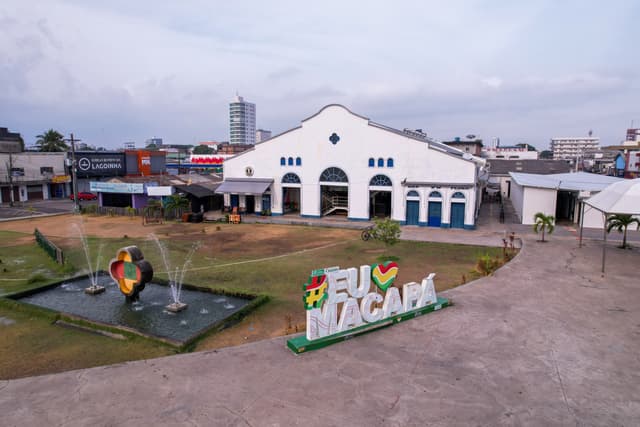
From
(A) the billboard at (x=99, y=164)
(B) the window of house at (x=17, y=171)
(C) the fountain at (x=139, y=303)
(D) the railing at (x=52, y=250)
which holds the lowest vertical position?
(C) the fountain at (x=139, y=303)

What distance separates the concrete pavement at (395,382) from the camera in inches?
331

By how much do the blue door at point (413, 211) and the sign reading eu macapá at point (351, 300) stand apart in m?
21.9

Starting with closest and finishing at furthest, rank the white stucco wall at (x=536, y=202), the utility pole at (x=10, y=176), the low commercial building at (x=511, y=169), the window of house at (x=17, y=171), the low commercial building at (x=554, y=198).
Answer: the low commercial building at (x=554, y=198)
the white stucco wall at (x=536, y=202)
the utility pole at (x=10, y=176)
the window of house at (x=17, y=171)
the low commercial building at (x=511, y=169)

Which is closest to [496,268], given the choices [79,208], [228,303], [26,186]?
[228,303]

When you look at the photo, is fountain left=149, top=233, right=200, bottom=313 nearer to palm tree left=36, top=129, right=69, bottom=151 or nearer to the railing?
the railing

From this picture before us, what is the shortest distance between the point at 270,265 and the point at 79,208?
3383cm

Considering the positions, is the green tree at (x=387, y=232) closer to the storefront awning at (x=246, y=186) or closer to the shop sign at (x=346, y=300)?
the shop sign at (x=346, y=300)

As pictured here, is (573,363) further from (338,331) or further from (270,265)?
(270,265)

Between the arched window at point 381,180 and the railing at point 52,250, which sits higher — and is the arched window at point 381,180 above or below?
above

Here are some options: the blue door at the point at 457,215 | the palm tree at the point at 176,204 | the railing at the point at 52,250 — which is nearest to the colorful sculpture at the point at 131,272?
the railing at the point at 52,250

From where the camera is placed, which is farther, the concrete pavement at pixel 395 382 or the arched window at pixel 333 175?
the arched window at pixel 333 175

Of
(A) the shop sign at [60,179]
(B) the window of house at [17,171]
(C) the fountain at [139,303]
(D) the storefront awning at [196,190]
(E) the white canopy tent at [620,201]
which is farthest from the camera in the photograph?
(A) the shop sign at [60,179]

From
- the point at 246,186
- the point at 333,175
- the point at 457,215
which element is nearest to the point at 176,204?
the point at 246,186

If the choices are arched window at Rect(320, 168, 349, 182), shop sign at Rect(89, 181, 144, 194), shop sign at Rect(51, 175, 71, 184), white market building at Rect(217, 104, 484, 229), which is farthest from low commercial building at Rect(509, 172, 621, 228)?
shop sign at Rect(51, 175, 71, 184)
